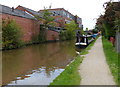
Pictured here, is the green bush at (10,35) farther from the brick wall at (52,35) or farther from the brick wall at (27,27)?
the brick wall at (52,35)

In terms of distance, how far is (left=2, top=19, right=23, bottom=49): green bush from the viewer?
20.8 meters

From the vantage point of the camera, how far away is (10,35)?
70.5 ft

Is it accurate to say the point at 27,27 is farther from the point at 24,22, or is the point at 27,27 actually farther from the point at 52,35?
the point at 52,35

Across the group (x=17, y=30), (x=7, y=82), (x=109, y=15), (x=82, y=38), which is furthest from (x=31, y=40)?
(x=7, y=82)

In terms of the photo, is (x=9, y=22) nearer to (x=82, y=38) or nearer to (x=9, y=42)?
(x=9, y=42)

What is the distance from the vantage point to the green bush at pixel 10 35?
68.2ft

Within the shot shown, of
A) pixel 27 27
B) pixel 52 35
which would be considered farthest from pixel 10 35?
pixel 52 35

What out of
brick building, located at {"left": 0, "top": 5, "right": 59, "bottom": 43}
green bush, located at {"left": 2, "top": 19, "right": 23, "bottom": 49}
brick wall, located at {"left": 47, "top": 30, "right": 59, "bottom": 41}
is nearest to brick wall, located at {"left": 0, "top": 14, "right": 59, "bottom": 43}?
brick building, located at {"left": 0, "top": 5, "right": 59, "bottom": 43}

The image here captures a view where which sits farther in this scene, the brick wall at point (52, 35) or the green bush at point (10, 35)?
the brick wall at point (52, 35)

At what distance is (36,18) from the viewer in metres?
34.2

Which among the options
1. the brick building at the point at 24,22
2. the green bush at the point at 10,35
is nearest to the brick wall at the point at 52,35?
the brick building at the point at 24,22

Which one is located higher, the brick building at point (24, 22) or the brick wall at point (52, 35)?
the brick building at point (24, 22)

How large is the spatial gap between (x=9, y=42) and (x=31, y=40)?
9.73 meters

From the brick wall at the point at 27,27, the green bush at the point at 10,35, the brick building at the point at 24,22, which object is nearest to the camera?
the green bush at the point at 10,35
